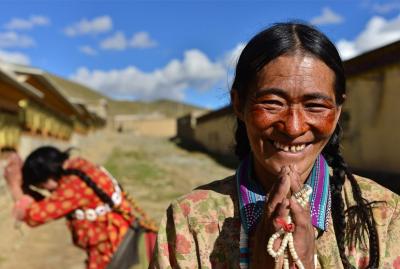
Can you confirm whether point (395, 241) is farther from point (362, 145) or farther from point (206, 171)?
point (206, 171)

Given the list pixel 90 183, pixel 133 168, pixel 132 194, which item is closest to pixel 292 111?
pixel 90 183

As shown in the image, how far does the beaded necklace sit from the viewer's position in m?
1.44

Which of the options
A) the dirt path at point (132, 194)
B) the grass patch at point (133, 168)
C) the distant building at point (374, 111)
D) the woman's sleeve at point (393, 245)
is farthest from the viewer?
the grass patch at point (133, 168)

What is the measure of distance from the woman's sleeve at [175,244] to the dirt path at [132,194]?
4643 millimetres

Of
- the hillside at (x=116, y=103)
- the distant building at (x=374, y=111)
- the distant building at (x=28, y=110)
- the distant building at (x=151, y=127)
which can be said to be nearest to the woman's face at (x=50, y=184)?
the distant building at (x=28, y=110)

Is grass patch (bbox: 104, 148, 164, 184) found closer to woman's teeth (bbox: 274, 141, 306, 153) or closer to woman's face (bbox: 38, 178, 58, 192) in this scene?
woman's face (bbox: 38, 178, 58, 192)

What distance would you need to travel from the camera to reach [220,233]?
4.95 ft

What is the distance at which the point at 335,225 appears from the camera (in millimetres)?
1479

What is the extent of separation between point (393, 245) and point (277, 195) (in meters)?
0.40

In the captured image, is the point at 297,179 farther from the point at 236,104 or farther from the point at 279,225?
the point at 236,104

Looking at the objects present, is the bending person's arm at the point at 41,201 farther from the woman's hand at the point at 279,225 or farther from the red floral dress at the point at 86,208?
the woman's hand at the point at 279,225

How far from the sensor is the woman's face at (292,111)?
4.73 ft

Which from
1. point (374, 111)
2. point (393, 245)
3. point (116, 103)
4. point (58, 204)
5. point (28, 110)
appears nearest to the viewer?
point (393, 245)

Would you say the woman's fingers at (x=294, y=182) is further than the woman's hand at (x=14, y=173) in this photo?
No
